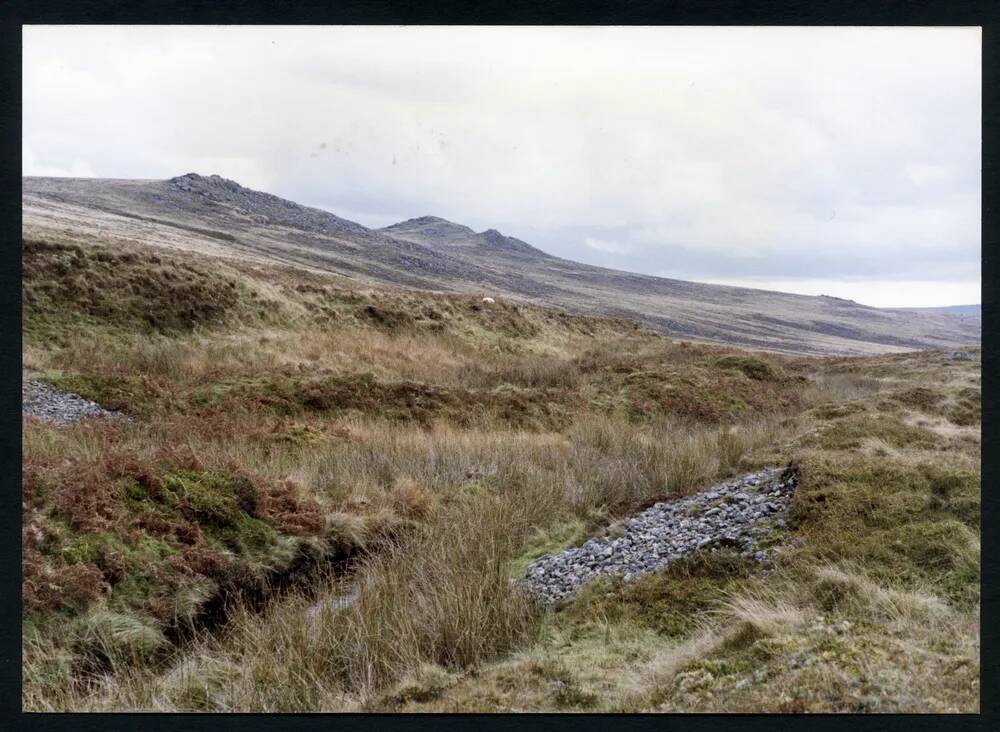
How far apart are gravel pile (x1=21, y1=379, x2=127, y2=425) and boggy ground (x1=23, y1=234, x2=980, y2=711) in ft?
1.25

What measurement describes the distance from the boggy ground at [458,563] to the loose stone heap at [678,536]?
0.29 meters

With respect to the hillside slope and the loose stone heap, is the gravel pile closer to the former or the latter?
the loose stone heap

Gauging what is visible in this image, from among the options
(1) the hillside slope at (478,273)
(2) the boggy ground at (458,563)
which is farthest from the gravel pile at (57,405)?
(1) the hillside slope at (478,273)

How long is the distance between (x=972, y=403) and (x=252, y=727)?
50.4 feet

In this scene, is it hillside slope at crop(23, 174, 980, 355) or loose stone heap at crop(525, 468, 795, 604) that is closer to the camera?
loose stone heap at crop(525, 468, 795, 604)

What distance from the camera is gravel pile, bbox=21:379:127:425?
38.8ft

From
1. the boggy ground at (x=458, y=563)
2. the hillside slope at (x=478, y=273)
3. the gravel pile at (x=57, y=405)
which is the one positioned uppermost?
the hillside slope at (x=478, y=273)

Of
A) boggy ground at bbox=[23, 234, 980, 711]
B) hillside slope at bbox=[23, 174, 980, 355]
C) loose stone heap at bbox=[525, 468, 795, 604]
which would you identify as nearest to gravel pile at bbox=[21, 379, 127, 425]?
boggy ground at bbox=[23, 234, 980, 711]

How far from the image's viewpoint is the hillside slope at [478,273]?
69375mm

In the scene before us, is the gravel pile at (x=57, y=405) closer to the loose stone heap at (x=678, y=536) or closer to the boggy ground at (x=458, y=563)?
the boggy ground at (x=458, y=563)

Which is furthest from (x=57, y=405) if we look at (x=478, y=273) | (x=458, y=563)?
(x=478, y=273)

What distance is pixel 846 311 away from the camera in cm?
12538

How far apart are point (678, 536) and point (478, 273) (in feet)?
326

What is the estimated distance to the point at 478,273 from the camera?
4097 inches
